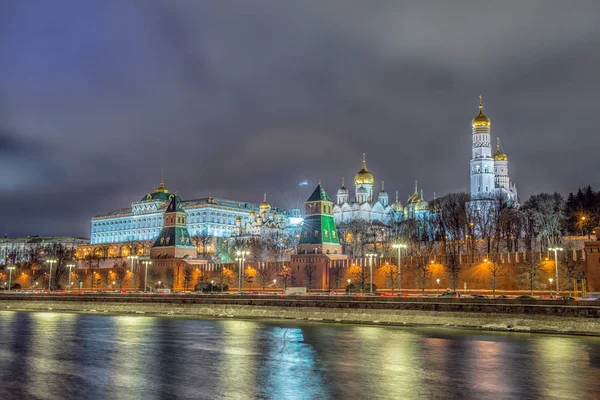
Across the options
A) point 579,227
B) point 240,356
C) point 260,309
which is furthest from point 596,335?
point 579,227

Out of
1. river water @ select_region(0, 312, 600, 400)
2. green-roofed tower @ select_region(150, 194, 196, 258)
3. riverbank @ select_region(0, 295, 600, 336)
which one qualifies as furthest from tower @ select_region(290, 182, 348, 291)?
river water @ select_region(0, 312, 600, 400)

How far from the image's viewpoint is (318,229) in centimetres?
5794

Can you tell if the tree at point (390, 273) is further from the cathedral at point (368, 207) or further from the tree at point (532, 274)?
the cathedral at point (368, 207)

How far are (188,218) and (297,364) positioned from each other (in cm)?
Result: 11271

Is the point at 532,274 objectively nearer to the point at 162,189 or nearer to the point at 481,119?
the point at 481,119

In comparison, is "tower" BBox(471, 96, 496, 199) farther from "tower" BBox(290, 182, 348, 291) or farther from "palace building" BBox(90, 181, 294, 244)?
"palace building" BBox(90, 181, 294, 244)

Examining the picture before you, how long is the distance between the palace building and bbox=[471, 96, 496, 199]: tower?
39.6 metres

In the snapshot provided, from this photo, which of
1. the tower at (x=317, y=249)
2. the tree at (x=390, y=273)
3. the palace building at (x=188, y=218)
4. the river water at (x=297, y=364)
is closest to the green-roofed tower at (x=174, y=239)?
the tower at (x=317, y=249)

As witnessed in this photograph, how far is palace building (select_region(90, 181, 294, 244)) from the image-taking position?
127 m

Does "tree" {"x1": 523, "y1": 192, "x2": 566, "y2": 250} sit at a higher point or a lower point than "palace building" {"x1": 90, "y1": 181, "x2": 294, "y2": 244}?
lower

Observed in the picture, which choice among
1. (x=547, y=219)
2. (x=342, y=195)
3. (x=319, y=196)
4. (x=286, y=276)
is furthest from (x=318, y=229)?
(x=342, y=195)

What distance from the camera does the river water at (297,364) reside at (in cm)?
1611

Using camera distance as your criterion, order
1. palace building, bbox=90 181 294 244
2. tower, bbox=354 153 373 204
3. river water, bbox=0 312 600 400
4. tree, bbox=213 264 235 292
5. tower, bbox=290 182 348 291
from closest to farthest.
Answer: river water, bbox=0 312 600 400 < tower, bbox=290 182 348 291 < tree, bbox=213 264 235 292 < tower, bbox=354 153 373 204 < palace building, bbox=90 181 294 244

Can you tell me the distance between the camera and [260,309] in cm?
3828
